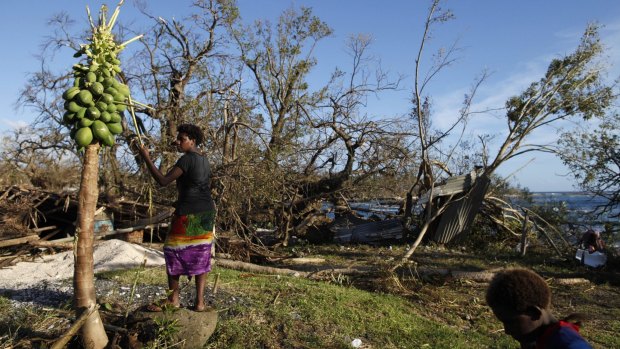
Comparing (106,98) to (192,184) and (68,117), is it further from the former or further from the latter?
(192,184)

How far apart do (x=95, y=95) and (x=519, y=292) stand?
9.32ft

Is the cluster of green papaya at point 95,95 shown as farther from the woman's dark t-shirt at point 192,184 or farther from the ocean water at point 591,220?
the ocean water at point 591,220

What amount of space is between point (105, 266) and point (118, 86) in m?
5.04

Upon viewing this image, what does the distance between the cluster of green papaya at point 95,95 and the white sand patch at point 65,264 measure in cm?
385

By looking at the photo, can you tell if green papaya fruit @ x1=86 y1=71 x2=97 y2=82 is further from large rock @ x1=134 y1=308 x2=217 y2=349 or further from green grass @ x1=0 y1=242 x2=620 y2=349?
green grass @ x1=0 y1=242 x2=620 y2=349

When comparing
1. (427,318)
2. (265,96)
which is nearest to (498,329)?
(427,318)

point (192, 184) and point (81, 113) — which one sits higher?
point (81, 113)

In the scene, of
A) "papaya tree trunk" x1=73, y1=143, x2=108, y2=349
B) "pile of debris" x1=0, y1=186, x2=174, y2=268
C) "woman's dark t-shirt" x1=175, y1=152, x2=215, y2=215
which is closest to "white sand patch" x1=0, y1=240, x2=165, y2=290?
"pile of debris" x1=0, y1=186, x2=174, y2=268

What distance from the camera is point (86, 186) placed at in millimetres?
3150

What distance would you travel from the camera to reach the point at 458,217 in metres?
12.0

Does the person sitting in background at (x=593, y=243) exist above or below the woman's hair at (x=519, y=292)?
below

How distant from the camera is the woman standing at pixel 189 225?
4082 mm

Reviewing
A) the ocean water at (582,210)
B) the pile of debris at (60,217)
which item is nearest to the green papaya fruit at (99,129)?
the pile of debris at (60,217)

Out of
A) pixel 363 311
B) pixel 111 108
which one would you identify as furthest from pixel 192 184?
pixel 363 311
